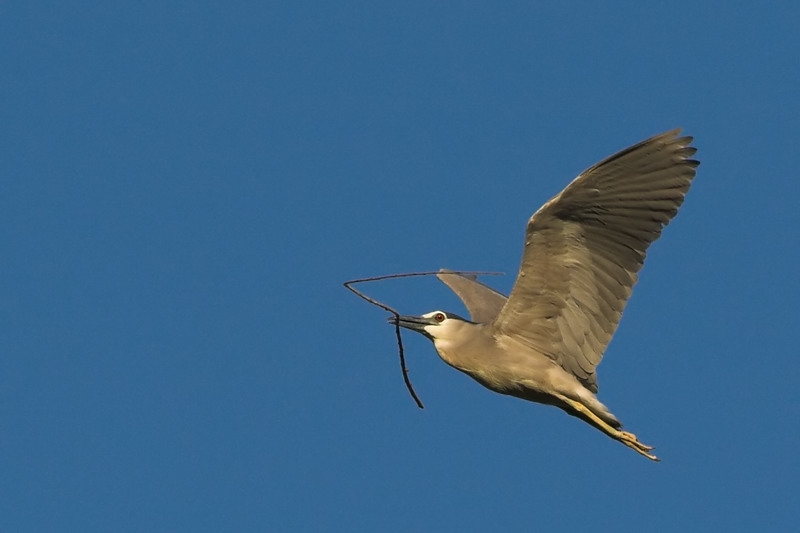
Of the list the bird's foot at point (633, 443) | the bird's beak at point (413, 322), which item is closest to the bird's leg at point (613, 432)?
the bird's foot at point (633, 443)

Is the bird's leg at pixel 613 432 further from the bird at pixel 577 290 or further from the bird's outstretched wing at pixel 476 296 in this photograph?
the bird's outstretched wing at pixel 476 296

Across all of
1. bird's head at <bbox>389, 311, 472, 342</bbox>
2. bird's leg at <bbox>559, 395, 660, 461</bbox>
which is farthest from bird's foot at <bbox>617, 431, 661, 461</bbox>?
bird's head at <bbox>389, 311, 472, 342</bbox>

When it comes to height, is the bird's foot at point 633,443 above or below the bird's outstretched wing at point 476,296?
below

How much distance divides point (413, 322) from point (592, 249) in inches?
70.2

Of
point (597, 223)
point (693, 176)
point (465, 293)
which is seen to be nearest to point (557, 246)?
point (597, 223)

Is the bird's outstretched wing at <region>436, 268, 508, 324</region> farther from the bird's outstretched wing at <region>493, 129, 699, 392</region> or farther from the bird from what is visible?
the bird's outstretched wing at <region>493, 129, 699, 392</region>

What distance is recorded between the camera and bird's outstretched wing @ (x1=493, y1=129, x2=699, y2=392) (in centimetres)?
1072

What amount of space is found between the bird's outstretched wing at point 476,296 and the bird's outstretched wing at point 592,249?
1.66m

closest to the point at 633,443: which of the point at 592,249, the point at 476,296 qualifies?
the point at 592,249

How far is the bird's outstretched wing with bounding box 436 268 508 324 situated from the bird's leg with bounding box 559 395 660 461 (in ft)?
6.12

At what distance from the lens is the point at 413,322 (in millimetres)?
12086

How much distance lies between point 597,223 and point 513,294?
93 centimetres

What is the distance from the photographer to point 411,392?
36.9 ft

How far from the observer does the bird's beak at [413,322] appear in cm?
1201
